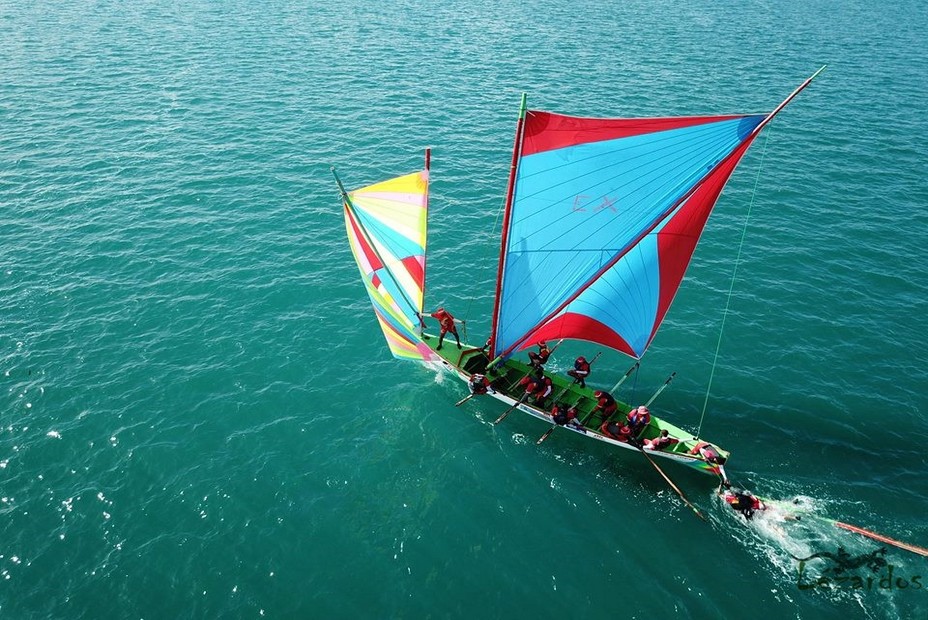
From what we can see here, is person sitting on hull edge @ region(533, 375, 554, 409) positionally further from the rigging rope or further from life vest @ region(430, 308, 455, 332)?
the rigging rope

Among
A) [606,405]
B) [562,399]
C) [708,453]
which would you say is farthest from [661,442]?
[562,399]

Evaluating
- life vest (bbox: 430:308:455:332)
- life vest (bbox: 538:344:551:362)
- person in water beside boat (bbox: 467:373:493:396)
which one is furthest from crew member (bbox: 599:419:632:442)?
life vest (bbox: 430:308:455:332)

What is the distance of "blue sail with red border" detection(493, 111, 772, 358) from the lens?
27.7 metres

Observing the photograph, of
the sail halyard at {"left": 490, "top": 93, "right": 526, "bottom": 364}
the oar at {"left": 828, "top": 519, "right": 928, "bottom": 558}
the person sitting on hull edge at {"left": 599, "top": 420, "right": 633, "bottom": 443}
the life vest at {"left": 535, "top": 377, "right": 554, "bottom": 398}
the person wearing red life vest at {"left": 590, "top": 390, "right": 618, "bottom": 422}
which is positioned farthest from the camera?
the life vest at {"left": 535, "top": 377, "right": 554, "bottom": 398}

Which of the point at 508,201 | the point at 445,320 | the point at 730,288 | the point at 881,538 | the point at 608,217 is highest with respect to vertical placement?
the point at 508,201

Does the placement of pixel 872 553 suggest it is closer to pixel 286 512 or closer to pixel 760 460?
pixel 760 460

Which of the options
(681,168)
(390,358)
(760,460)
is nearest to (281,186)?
(390,358)

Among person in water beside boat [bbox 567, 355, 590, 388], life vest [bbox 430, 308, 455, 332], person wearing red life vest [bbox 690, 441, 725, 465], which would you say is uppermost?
life vest [bbox 430, 308, 455, 332]

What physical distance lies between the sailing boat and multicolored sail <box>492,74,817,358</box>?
5cm

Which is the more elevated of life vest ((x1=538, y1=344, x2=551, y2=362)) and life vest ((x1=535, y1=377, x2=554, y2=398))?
life vest ((x1=538, y1=344, x2=551, y2=362))

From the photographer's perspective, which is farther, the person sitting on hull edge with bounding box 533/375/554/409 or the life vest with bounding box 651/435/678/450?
the person sitting on hull edge with bounding box 533/375/554/409

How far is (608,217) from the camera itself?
29.8m

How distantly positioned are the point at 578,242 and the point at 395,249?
1054 centimetres

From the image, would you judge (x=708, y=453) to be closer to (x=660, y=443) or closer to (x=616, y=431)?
(x=660, y=443)
